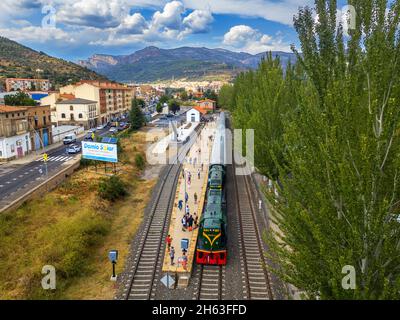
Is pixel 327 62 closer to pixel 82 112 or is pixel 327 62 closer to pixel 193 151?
pixel 193 151

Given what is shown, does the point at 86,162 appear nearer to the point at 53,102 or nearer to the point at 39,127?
the point at 39,127

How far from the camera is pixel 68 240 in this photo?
1830 centimetres

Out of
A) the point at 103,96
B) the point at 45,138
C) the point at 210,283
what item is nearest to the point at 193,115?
the point at 103,96

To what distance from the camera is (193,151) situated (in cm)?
4900

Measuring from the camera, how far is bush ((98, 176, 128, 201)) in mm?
27219

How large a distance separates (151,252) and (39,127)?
34146 mm

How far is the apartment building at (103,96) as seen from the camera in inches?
2749

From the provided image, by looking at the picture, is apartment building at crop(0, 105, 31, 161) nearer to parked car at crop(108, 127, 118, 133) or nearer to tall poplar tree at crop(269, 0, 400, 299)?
parked car at crop(108, 127, 118, 133)

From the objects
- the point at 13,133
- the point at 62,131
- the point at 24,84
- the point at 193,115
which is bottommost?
the point at 62,131

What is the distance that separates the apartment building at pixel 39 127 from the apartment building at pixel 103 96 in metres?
23.3

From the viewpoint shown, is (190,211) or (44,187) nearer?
(190,211)

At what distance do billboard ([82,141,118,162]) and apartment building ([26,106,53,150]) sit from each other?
13317 mm

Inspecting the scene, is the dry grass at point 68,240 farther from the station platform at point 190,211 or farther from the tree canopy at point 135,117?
the tree canopy at point 135,117
